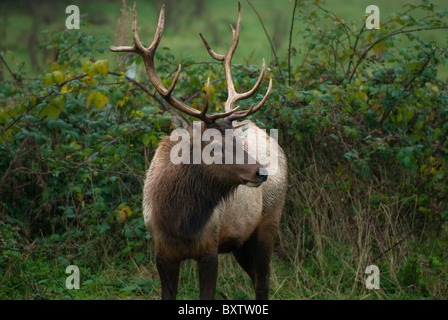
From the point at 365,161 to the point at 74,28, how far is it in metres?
3.33

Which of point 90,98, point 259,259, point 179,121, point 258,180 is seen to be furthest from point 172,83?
point 259,259

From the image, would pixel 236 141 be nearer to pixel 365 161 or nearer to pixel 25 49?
pixel 365 161

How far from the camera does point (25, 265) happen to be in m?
5.87

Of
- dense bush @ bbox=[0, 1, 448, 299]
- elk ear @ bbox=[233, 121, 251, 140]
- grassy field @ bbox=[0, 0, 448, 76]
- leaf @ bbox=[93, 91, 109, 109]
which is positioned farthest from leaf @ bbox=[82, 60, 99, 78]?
grassy field @ bbox=[0, 0, 448, 76]

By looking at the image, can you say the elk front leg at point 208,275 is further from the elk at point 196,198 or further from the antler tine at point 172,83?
the antler tine at point 172,83

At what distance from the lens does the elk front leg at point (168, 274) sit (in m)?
4.82

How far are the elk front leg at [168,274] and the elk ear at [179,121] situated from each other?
928mm

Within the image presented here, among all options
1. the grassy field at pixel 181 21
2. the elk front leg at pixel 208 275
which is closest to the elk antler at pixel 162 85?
the elk front leg at pixel 208 275

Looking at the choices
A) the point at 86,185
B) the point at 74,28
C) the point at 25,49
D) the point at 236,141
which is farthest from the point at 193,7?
the point at 236,141

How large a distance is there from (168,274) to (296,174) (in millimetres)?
2064

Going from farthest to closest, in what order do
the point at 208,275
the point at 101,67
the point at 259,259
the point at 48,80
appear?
the point at 48,80 < the point at 101,67 < the point at 259,259 < the point at 208,275

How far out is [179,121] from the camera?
191 inches

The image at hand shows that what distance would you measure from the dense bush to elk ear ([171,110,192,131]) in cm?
119

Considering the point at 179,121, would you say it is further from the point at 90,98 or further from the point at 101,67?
the point at 90,98
